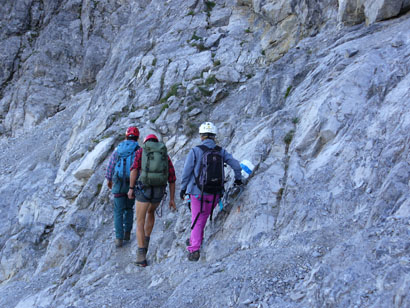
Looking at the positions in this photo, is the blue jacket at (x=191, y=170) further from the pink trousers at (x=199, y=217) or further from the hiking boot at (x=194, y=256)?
the hiking boot at (x=194, y=256)

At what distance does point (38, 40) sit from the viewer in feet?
105

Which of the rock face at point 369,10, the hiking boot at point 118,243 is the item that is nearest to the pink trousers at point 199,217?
the hiking boot at point 118,243

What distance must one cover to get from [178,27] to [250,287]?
597 inches

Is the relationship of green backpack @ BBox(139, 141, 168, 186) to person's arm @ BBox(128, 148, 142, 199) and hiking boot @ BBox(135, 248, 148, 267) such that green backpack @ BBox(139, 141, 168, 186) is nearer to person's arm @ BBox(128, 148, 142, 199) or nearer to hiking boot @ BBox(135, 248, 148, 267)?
person's arm @ BBox(128, 148, 142, 199)

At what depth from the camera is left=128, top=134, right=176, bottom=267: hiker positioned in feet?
21.6

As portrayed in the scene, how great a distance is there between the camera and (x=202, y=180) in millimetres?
6082

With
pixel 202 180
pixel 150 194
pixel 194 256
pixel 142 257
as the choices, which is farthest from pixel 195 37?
pixel 194 256

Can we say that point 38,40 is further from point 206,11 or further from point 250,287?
point 250,287

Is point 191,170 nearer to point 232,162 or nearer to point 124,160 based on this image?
point 232,162

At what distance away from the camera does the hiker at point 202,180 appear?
240 inches

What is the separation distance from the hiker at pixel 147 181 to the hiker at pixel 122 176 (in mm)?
622

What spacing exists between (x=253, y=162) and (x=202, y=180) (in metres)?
1.74

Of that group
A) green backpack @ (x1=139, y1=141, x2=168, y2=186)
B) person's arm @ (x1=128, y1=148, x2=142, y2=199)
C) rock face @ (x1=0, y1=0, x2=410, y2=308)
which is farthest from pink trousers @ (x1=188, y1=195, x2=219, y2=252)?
person's arm @ (x1=128, y1=148, x2=142, y2=199)

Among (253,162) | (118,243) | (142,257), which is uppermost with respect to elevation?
(253,162)
